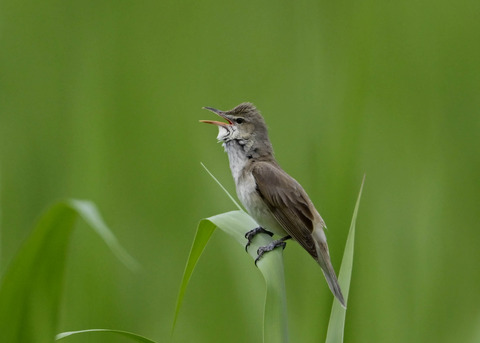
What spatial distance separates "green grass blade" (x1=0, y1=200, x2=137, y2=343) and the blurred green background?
991 millimetres

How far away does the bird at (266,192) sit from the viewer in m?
2.54

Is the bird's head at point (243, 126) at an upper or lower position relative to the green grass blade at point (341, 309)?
upper

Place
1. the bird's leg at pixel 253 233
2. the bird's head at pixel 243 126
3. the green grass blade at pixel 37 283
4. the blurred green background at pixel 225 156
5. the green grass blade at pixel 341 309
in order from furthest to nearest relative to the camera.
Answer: the bird's head at pixel 243 126, the blurred green background at pixel 225 156, the bird's leg at pixel 253 233, the green grass blade at pixel 341 309, the green grass blade at pixel 37 283

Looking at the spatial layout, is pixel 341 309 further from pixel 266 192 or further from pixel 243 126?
pixel 243 126

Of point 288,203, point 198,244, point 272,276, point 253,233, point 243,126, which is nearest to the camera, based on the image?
point 272,276

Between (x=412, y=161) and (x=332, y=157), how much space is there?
3.43 feet

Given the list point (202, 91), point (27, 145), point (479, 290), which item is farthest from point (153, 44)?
point (479, 290)

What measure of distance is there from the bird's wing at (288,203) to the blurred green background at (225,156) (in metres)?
0.09

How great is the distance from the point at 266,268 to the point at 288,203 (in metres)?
0.73

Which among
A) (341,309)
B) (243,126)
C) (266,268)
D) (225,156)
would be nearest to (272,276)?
(266,268)

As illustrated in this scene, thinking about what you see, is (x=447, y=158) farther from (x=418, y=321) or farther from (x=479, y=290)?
(x=418, y=321)

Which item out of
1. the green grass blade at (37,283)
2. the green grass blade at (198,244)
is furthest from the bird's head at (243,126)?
the green grass blade at (37,283)

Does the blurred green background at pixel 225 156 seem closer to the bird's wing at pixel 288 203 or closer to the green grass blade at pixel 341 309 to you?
the bird's wing at pixel 288 203

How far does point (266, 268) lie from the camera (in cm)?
194
